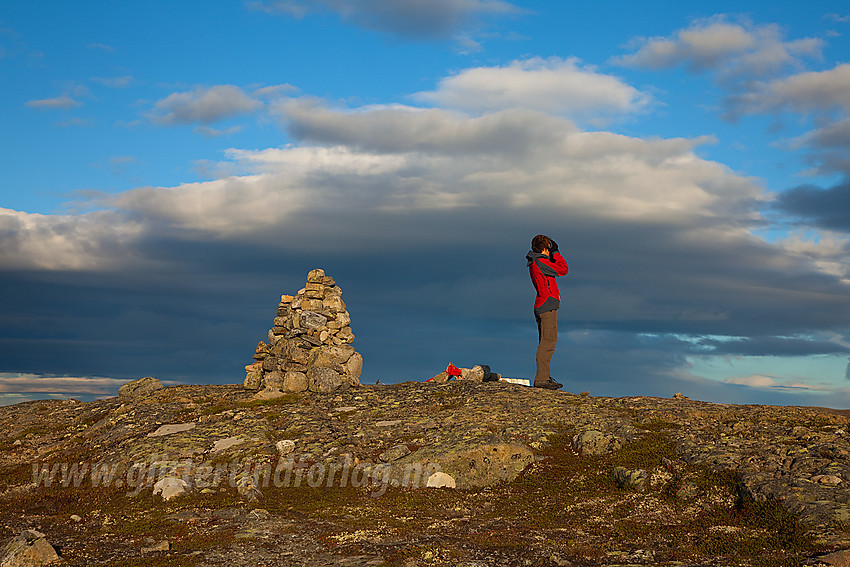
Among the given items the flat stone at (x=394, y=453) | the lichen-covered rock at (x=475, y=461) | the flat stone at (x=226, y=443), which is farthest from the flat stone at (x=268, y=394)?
the lichen-covered rock at (x=475, y=461)

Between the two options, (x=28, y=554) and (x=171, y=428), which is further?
(x=171, y=428)

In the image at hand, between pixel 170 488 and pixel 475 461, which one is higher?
pixel 475 461

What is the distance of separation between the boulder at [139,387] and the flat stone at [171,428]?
7.91m

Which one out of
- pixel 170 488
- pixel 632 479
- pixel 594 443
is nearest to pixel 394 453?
pixel 594 443

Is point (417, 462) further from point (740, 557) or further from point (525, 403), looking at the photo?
point (740, 557)

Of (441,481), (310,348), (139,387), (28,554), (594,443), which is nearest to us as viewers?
(28,554)

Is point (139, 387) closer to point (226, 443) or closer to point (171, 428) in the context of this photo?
point (171, 428)

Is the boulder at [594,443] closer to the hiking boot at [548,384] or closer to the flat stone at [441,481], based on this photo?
the flat stone at [441,481]

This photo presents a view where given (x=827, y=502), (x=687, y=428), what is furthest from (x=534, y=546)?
(x=687, y=428)

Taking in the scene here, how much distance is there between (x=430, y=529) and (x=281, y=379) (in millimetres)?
17978

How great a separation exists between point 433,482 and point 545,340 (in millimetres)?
11405

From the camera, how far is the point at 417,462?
21.0m

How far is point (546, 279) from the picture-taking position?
29016mm

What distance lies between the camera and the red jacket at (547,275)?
95.1 feet
